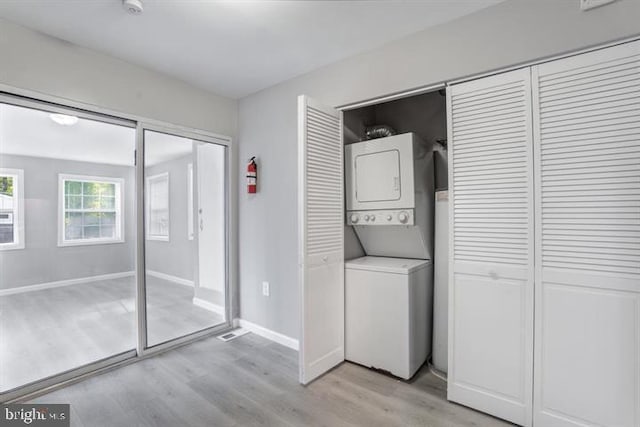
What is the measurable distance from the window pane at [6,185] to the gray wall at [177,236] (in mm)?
975

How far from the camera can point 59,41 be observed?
2.21 m

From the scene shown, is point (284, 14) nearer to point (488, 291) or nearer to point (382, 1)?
point (382, 1)

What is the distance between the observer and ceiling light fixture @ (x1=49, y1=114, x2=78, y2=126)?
230cm

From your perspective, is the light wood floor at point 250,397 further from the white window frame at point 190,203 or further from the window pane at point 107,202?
the window pane at point 107,202

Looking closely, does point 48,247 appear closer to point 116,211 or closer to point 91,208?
point 91,208

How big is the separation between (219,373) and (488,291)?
2.15m

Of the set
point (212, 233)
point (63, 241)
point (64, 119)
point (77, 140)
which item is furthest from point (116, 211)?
point (212, 233)

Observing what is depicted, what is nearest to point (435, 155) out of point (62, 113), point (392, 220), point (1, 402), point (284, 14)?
point (392, 220)

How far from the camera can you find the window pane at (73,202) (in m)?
2.44

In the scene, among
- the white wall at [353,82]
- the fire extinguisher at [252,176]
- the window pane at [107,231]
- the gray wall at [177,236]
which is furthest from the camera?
the fire extinguisher at [252,176]

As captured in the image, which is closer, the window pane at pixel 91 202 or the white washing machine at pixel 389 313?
the white washing machine at pixel 389 313

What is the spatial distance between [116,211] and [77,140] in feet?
2.16

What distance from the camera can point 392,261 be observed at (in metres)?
2.65

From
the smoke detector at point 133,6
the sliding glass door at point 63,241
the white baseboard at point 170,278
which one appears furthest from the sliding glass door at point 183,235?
the smoke detector at point 133,6
